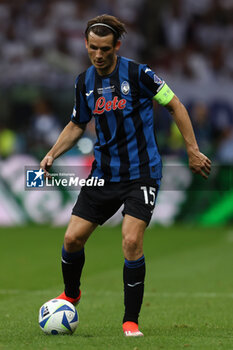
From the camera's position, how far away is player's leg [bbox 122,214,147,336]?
525cm

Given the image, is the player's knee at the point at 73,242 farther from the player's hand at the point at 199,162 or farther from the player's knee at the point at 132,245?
the player's hand at the point at 199,162

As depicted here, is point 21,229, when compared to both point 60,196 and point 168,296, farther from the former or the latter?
point 168,296

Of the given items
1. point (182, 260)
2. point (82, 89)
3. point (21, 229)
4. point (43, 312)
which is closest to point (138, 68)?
point (82, 89)

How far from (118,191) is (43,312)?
99 cm

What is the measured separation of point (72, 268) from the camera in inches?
225

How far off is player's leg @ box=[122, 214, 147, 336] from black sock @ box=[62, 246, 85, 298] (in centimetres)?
47

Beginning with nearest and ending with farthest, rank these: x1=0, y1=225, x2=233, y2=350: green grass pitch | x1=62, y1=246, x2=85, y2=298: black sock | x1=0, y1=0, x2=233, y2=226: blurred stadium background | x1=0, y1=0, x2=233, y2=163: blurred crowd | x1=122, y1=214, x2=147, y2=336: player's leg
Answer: x1=0, y1=225, x2=233, y2=350: green grass pitch → x1=122, y1=214, x2=147, y2=336: player's leg → x1=62, y1=246, x2=85, y2=298: black sock → x1=0, y1=0, x2=233, y2=226: blurred stadium background → x1=0, y1=0, x2=233, y2=163: blurred crowd

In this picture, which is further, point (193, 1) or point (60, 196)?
point (193, 1)

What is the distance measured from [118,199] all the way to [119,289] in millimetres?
3044

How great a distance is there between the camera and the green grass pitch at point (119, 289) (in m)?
5.14

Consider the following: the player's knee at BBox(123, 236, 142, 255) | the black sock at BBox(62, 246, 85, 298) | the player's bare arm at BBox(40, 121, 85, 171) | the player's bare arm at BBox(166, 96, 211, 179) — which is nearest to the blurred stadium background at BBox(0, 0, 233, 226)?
the player's bare arm at BBox(40, 121, 85, 171)

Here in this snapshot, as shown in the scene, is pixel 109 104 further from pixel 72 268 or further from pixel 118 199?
pixel 72 268

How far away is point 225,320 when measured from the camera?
621 centimetres

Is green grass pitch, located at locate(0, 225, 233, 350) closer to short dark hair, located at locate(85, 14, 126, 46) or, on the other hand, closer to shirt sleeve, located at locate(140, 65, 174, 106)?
shirt sleeve, located at locate(140, 65, 174, 106)
